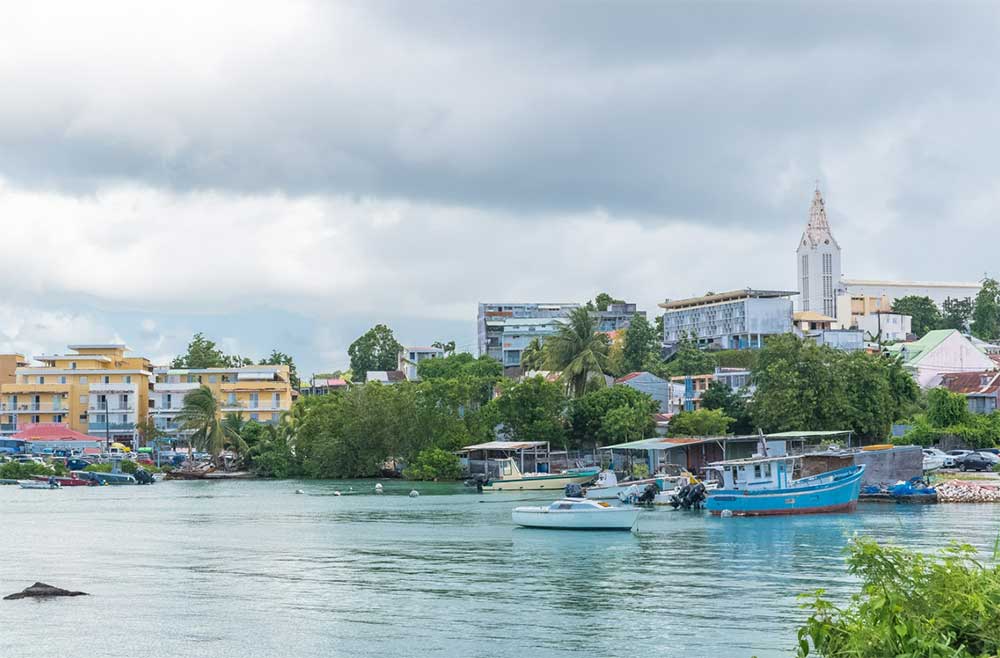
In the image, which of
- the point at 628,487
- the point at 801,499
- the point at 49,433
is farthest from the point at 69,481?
the point at 801,499

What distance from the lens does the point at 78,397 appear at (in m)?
129

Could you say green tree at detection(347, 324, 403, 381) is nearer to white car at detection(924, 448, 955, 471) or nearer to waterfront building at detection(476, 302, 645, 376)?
waterfront building at detection(476, 302, 645, 376)

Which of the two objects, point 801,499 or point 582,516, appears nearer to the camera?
point 582,516

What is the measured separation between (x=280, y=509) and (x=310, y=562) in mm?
27300

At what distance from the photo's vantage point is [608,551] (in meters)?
43.4

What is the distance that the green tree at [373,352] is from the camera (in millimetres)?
175250

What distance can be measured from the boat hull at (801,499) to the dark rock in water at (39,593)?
33593 millimetres

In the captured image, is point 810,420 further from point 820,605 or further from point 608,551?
point 820,605

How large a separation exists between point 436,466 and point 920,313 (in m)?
110

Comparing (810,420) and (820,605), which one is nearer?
(820,605)

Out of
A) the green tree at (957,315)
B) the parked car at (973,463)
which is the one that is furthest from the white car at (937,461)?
the green tree at (957,315)

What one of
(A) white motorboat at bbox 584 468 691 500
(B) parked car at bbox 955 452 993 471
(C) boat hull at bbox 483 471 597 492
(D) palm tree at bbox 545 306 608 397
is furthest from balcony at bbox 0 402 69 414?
(B) parked car at bbox 955 452 993 471

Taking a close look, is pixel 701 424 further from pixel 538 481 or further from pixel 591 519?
pixel 591 519

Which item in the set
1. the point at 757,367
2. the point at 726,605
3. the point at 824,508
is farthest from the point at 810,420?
the point at 726,605
